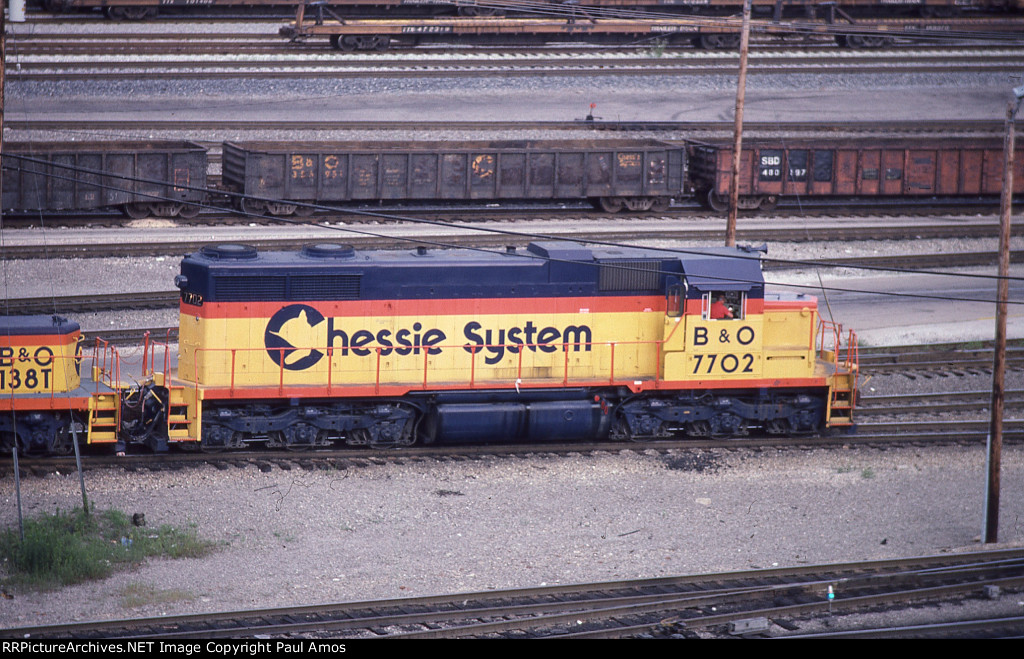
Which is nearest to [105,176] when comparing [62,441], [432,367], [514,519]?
[62,441]

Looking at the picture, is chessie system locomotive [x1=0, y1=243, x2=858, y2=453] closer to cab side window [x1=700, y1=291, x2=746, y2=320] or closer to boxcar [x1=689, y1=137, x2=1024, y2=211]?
cab side window [x1=700, y1=291, x2=746, y2=320]

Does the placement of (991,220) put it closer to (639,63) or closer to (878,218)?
(878,218)

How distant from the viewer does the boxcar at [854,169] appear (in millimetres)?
31000

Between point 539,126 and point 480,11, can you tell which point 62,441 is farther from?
point 480,11

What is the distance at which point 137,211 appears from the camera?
91.3ft

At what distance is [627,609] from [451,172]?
749 inches

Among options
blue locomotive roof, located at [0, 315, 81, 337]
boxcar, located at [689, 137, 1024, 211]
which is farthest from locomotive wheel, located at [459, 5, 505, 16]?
blue locomotive roof, located at [0, 315, 81, 337]

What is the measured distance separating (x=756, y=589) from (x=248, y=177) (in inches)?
769

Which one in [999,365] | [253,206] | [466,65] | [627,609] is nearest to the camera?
[627,609]

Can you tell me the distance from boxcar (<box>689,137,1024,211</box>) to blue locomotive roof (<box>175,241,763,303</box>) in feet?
42.7

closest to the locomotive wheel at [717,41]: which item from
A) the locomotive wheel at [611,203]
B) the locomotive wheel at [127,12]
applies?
the locomotive wheel at [611,203]

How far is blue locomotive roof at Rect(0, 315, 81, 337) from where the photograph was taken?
16484 millimetres

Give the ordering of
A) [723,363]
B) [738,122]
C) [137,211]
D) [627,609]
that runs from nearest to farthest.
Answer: [627,609], [723,363], [738,122], [137,211]

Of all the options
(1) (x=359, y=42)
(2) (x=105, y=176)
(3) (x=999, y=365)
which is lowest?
(3) (x=999, y=365)
